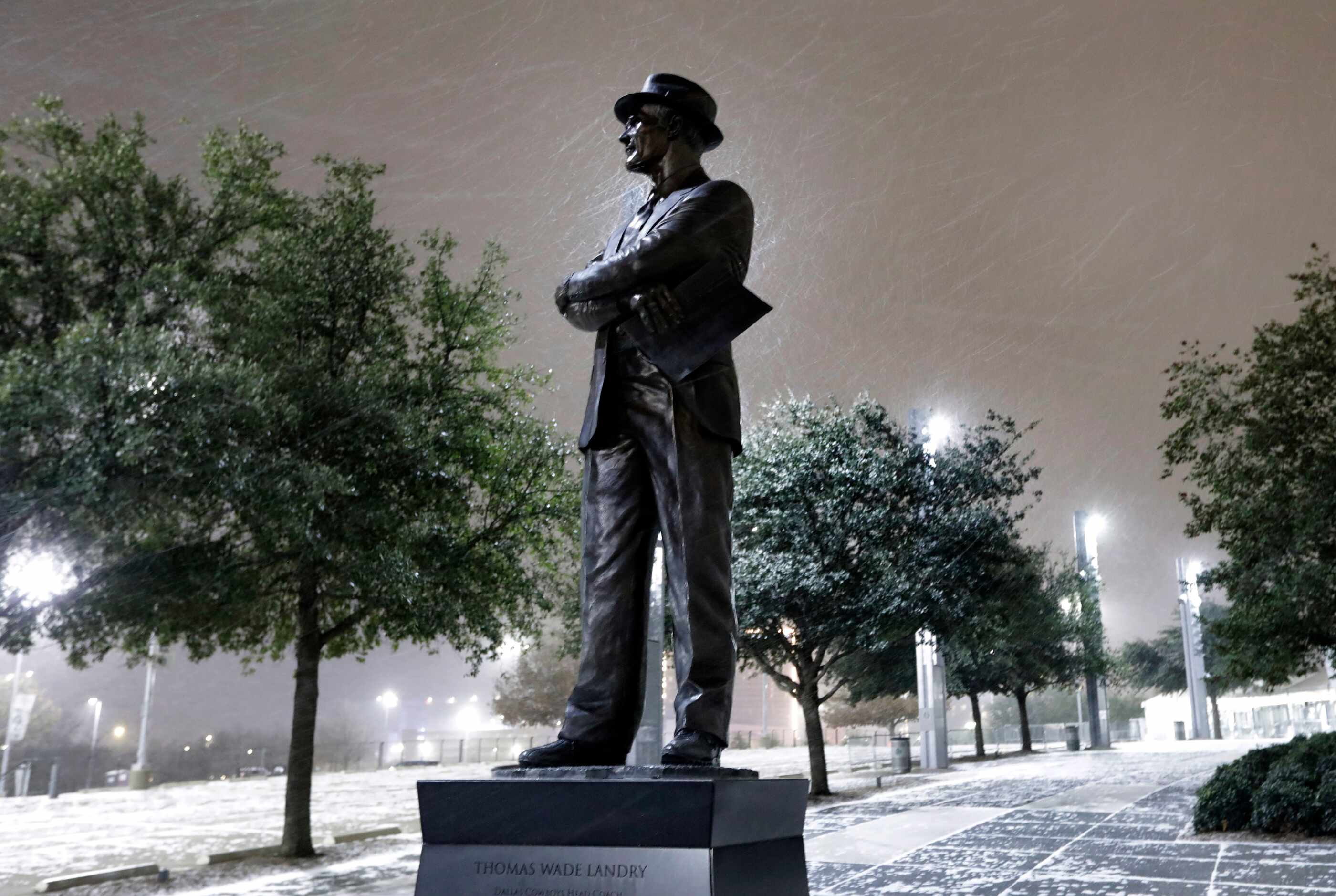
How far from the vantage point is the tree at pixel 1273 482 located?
556 inches

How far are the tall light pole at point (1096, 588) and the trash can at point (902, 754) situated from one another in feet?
42.8

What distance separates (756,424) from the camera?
2144 centimetres

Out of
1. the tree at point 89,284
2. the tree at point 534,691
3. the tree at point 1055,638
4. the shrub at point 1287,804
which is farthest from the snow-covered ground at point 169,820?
the tree at point 534,691

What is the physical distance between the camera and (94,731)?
41562 mm

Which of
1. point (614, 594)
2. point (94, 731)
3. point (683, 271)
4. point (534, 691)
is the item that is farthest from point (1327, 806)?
point (534, 691)

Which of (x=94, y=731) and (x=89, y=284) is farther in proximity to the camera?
(x=94, y=731)

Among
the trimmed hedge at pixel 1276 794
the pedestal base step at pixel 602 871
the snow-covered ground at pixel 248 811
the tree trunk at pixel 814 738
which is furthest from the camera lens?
the tree trunk at pixel 814 738

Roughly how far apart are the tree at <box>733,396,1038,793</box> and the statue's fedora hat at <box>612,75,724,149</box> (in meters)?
14.3

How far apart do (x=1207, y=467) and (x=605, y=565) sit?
46.6 feet

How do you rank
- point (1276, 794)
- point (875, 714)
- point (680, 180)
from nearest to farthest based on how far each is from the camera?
point (680, 180) → point (1276, 794) → point (875, 714)

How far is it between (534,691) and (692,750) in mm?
51583

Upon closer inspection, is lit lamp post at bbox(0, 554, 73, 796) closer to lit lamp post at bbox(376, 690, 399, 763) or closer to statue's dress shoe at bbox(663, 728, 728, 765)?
statue's dress shoe at bbox(663, 728, 728, 765)

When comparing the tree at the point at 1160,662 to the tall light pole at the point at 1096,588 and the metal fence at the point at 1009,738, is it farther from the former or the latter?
the tall light pole at the point at 1096,588

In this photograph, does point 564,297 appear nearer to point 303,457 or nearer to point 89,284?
point 303,457
